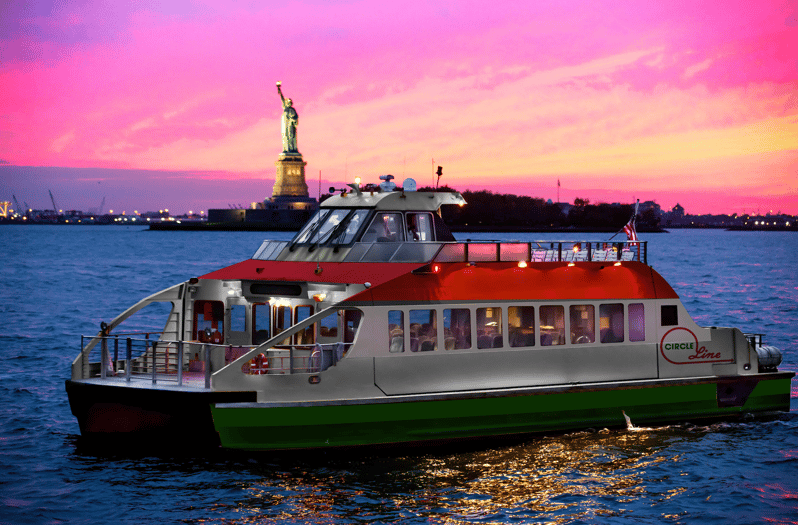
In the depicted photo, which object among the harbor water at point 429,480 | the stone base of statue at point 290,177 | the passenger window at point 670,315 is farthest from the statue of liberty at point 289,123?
the passenger window at point 670,315

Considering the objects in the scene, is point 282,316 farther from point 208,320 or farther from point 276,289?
point 208,320

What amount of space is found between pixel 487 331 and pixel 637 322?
3.13 m

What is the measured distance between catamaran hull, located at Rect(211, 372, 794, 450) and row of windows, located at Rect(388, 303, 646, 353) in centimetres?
87

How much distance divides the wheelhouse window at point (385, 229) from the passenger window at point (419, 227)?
0.58 ft

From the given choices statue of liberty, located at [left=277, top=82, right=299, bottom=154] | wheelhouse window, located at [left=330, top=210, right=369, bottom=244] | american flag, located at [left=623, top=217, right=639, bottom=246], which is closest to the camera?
wheelhouse window, located at [left=330, top=210, right=369, bottom=244]

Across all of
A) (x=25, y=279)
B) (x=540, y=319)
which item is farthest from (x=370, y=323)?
(x=25, y=279)

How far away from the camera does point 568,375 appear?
15227 mm

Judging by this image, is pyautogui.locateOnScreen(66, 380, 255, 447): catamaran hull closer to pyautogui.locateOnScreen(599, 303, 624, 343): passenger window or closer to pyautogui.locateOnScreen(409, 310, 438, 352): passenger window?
pyautogui.locateOnScreen(409, 310, 438, 352): passenger window

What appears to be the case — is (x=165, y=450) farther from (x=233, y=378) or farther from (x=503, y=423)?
(x=503, y=423)

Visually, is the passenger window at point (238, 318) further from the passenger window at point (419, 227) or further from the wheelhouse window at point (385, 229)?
the passenger window at point (419, 227)

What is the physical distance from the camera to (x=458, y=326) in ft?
48.0

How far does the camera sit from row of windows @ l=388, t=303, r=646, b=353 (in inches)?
562

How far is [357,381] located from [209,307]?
373 centimetres

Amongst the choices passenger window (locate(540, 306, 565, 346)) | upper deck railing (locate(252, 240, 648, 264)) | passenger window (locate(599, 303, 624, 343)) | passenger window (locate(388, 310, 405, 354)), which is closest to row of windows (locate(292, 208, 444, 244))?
upper deck railing (locate(252, 240, 648, 264))
